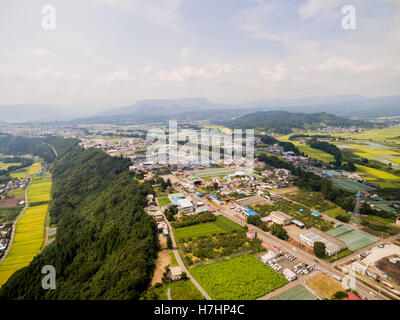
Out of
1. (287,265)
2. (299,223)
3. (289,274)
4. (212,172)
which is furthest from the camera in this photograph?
(212,172)

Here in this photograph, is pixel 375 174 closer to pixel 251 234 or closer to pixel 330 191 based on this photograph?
pixel 330 191

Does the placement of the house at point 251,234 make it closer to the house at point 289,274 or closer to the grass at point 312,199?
the house at point 289,274

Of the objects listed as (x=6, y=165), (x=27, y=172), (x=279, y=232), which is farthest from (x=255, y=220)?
(x=6, y=165)

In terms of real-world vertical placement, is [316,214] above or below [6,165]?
below

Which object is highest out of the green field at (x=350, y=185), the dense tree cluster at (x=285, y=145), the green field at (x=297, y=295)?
the dense tree cluster at (x=285, y=145)

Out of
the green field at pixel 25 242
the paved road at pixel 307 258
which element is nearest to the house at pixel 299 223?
the paved road at pixel 307 258

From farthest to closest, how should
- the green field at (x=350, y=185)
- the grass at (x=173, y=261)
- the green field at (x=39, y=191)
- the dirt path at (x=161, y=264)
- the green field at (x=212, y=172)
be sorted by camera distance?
the green field at (x=212, y=172) → the green field at (x=39, y=191) → the green field at (x=350, y=185) → the grass at (x=173, y=261) → the dirt path at (x=161, y=264)

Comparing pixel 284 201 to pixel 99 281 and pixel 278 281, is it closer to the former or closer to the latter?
pixel 278 281
